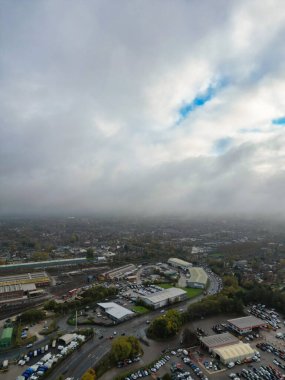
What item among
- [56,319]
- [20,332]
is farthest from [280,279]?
[20,332]

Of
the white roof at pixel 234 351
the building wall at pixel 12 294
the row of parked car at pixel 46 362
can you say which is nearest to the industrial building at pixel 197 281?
the white roof at pixel 234 351

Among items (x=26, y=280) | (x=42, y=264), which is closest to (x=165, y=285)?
(x=26, y=280)

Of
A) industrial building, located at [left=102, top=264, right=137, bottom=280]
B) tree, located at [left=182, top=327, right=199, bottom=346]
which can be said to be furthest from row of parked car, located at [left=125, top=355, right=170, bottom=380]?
industrial building, located at [left=102, top=264, right=137, bottom=280]

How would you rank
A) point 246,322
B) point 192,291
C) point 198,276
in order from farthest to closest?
1. point 198,276
2. point 192,291
3. point 246,322

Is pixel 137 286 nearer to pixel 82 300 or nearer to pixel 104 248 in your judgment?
pixel 82 300

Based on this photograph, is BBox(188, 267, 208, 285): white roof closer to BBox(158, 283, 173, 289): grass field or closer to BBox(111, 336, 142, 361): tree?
BBox(158, 283, 173, 289): grass field

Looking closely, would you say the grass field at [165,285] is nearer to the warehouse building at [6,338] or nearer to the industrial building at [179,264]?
the industrial building at [179,264]

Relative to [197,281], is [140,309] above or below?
below

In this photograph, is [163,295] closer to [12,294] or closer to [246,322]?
[246,322]
